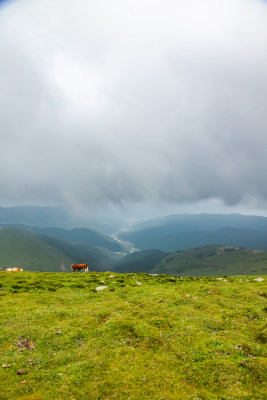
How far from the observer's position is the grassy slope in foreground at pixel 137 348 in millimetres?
10914

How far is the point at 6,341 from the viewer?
16.0 meters

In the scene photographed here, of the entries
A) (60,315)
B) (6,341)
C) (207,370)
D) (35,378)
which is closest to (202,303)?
(207,370)

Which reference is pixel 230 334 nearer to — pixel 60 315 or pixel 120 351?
pixel 120 351

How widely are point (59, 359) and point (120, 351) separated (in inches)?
167

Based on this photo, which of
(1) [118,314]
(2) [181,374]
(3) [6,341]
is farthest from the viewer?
(1) [118,314]

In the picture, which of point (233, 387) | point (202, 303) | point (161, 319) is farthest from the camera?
point (202, 303)

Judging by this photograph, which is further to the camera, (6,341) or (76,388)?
(6,341)

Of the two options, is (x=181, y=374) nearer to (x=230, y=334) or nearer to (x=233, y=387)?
(x=233, y=387)

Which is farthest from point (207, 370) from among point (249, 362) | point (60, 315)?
point (60, 315)

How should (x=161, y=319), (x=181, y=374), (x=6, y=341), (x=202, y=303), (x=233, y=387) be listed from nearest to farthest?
(x=233, y=387), (x=181, y=374), (x=6, y=341), (x=161, y=319), (x=202, y=303)

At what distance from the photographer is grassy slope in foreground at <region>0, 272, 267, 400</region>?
10914mm

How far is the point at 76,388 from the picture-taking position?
11.1 metres

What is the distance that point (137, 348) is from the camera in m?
14.5

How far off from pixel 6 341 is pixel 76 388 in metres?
8.49
